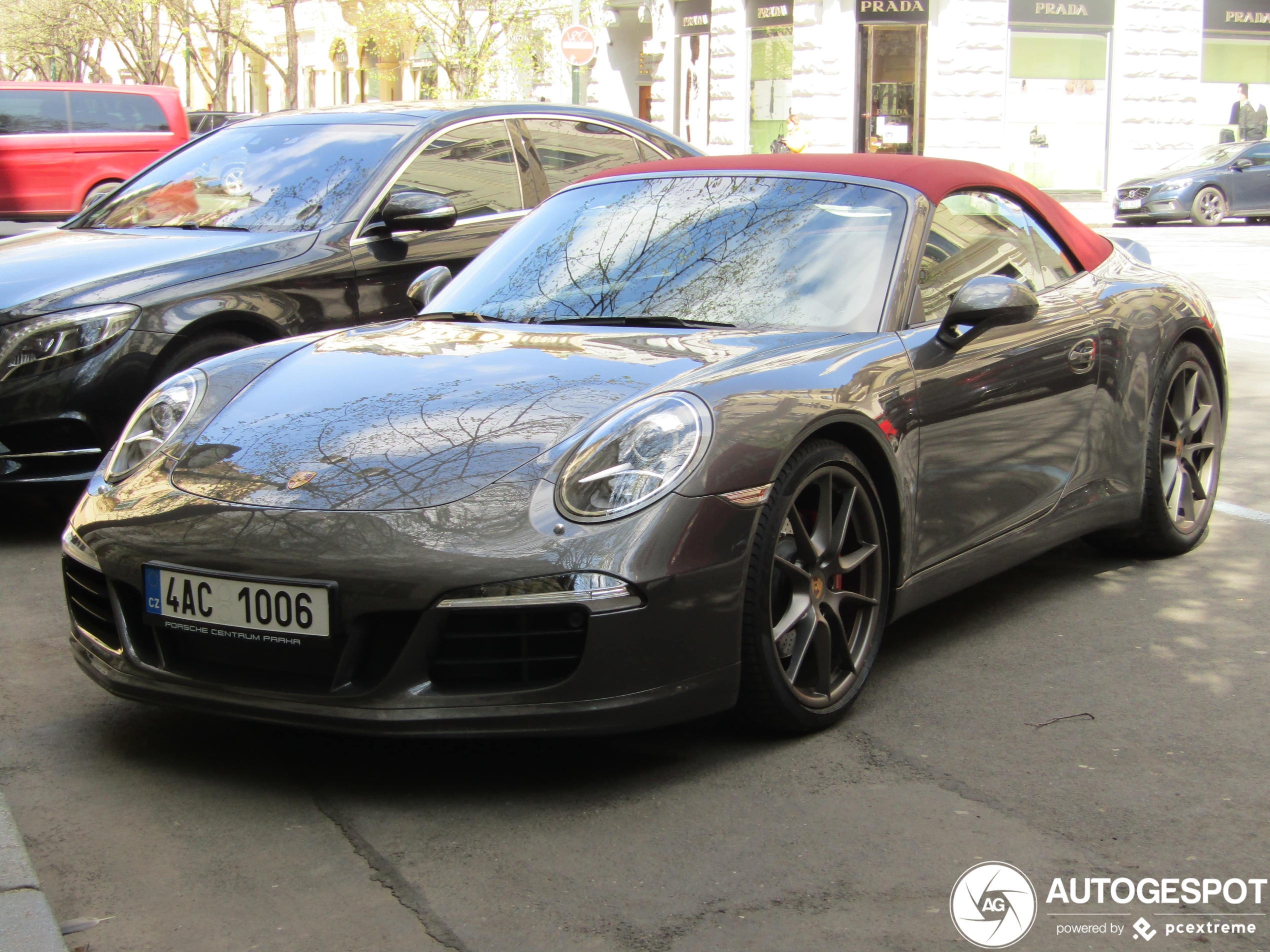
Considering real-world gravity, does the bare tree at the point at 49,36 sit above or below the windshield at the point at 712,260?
above

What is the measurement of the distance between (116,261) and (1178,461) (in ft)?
12.9

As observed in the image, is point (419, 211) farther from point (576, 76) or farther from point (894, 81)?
point (894, 81)

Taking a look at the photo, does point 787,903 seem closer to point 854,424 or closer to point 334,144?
point 854,424

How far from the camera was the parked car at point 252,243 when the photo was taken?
543cm

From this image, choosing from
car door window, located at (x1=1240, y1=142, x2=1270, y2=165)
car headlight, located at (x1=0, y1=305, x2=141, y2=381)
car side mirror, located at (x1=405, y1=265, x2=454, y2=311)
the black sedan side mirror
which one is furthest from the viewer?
car door window, located at (x1=1240, y1=142, x2=1270, y2=165)

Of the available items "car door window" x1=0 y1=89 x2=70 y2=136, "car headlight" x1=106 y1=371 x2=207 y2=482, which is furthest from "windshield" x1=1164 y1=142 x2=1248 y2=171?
"car headlight" x1=106 y1=371 x2=207 y2=482

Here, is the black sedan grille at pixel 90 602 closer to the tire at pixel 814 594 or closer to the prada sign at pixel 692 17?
the tire at pixel 814 594

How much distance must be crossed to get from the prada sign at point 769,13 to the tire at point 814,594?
25764mm

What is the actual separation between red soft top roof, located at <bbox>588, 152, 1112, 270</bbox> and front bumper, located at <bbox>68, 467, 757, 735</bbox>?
60.0 inches

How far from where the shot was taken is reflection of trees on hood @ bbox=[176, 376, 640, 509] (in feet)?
10.5

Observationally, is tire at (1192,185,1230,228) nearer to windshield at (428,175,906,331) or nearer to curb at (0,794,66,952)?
windshield at (428,175,906,331)

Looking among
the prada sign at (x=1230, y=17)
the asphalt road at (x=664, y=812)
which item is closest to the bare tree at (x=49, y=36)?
the prada sign at (x=1230, y=17)

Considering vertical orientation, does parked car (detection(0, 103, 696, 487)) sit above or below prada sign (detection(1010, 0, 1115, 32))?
below

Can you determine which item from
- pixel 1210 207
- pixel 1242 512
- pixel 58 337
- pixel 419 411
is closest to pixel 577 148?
pixel 58 337
